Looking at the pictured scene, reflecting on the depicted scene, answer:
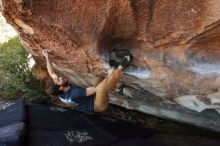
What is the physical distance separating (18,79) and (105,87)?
281 centimetres

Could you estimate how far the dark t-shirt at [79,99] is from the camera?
5.30 metres

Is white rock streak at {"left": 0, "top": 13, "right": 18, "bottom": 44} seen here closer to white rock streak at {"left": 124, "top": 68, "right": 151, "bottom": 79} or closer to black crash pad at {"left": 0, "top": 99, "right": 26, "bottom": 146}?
black crash pad at {"left": 0, "top": 99, "right": 26, "bottom": 146}

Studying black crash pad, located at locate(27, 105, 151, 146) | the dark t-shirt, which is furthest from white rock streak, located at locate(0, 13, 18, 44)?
the dark t-shirt

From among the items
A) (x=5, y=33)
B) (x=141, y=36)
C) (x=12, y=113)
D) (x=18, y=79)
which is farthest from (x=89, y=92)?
(x=5, y=33)

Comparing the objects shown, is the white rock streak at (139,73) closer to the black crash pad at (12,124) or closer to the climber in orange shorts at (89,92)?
the climber in orange shorts at (89,92)

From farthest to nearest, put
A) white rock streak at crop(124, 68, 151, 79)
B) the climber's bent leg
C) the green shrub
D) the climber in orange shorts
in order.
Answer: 1. the green shrub
2. white rock streak at crop(124, 68, 151, 79)
3. the climber in orange shorts
4. the climber's bent leg

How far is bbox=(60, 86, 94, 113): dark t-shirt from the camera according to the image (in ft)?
17.4

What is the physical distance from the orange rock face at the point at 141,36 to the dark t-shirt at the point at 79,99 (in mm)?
364

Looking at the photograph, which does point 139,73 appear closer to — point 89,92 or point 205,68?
point 89,92

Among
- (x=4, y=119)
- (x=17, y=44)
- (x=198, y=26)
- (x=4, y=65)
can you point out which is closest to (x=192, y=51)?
(x=198, y=26)

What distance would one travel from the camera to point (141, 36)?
4816 millimetres

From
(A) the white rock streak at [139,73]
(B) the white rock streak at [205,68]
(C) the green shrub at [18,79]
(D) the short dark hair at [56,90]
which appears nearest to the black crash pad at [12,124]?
(D) the short dark hair at [56,90]

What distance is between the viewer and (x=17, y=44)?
8.45 meters

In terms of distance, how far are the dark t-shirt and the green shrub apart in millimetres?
1760
